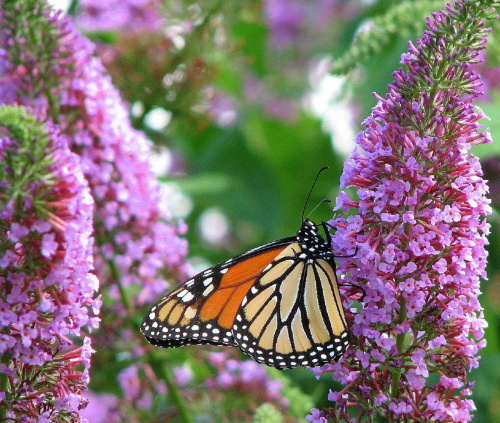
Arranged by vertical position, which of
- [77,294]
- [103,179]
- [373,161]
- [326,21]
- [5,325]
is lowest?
[5,325]

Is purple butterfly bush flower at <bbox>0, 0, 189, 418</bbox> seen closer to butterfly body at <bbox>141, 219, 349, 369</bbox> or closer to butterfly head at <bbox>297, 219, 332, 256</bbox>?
butterfly body at <bbox>141, 219, 349, 369</bbox>

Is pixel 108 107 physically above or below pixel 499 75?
below

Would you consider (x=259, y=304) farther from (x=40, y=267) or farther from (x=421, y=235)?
(x=40, y=267)

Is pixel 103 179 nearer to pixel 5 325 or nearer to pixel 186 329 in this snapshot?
pixel 186 329

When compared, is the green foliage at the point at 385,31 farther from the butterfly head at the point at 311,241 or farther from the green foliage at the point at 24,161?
the green foliage at the point at 24,161

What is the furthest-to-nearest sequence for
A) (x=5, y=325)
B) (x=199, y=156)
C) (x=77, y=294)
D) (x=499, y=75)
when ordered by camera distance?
1. (x=199, y=156)
2. (x=499, y=75)
3. (x=77, y=294)
4. (x=5, y=325)

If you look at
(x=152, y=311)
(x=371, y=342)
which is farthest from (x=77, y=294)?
(x=371, y=342)

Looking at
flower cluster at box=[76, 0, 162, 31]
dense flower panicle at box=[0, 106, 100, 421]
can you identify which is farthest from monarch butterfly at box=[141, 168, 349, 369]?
flower cluster at box=[76, 0, 162, 31]
